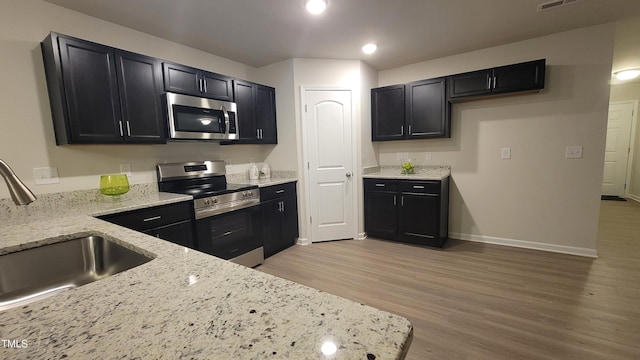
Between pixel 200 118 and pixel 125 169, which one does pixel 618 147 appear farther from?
pixel 125 169

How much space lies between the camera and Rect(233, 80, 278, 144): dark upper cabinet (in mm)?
3144

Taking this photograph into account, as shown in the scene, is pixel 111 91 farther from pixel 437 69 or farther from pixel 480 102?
pixel 480 102

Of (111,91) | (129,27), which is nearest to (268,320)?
(111,91)

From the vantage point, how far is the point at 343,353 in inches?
17.3

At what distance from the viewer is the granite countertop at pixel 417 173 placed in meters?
3.29

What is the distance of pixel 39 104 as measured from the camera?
2.00 m

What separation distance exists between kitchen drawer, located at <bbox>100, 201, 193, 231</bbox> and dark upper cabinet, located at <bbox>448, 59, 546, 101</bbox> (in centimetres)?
325

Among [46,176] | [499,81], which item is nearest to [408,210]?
[499,81]

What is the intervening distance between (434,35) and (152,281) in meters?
3.27

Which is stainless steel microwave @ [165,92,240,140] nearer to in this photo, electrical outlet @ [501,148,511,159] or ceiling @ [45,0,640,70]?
ceiling @ [45,0,640,70]

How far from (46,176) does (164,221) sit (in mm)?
924

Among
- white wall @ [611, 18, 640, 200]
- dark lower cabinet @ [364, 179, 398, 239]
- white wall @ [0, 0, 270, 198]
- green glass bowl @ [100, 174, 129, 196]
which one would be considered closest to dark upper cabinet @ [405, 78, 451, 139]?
dark lower cabinet @ [364, 179, 398, 239]

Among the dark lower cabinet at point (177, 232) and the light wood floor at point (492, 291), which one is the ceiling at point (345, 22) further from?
the light wood floor at point (492, 291)

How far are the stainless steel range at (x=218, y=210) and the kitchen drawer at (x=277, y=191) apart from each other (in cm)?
14
